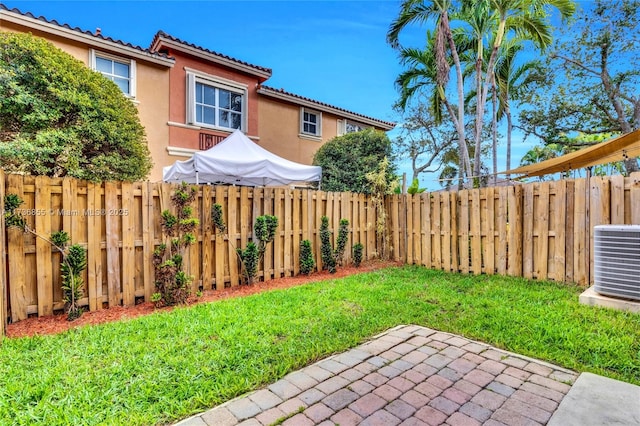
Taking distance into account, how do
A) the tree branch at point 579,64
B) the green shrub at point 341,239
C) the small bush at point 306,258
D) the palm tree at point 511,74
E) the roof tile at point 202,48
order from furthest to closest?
the palm tree at point 511,74
the tree branch at point 579,64
the roof tile at point 202,48
the green shrub at point 341,239
the small bush at point 306,258

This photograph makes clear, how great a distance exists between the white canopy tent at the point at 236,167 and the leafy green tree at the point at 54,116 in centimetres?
136

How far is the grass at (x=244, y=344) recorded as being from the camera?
86.9 inches

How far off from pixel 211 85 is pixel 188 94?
1.01 metres

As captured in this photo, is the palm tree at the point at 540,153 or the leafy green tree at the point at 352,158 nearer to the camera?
the leafy green tree at the point at 352,158

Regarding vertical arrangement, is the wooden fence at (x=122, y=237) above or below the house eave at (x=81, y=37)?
below

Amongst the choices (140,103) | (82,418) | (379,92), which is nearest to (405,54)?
(379,92)

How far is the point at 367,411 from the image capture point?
6.91 feet

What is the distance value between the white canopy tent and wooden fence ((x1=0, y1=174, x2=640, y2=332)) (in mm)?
841

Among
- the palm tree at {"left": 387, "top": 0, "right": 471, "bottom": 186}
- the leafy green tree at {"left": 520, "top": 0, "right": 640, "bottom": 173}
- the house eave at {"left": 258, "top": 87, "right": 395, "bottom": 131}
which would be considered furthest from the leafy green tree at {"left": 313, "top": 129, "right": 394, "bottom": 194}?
the leafy green tree at {"left": 520, "top": 0, "right": 640, "bottom": 173}

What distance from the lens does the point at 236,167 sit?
6.43 m

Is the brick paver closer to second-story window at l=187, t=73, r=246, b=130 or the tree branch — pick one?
second-story window at l=187, t=73, r=246, b=130

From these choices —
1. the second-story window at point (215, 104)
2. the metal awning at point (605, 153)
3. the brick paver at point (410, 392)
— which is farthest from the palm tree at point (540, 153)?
the brick paver at point (410, 392)

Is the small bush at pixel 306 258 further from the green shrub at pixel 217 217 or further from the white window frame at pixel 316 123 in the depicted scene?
the white window frame at pixel 316 123

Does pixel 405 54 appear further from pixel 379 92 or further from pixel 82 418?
pixel 82 418
